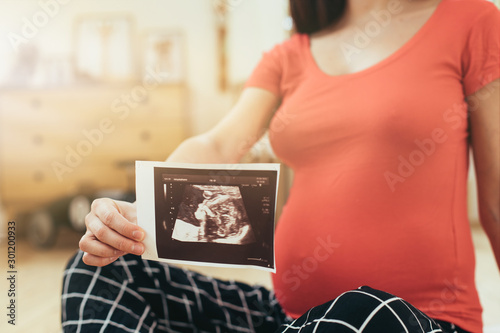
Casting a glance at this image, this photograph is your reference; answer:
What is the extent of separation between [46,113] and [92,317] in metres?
1.73

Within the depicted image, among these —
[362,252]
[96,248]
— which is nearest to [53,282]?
[96,248]

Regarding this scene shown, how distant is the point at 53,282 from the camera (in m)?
1.40

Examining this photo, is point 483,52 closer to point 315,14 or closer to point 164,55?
point 315,14

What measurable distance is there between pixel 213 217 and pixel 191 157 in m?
0.17

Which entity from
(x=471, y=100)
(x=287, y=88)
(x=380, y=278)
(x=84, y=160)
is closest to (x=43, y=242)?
(x=84, y=160)

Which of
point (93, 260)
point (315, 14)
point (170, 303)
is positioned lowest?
point (170, 303)

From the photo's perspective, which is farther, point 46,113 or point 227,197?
point 46,113

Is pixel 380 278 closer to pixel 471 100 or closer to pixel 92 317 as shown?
pixel 471 100

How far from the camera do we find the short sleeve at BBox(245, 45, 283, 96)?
69 centimetres

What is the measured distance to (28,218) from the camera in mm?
1874

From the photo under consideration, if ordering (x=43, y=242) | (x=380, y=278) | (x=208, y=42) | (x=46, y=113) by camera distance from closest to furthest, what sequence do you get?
(x=380, y=278)
(x=43, y=242)
(x=46, y=113)
(x=208, y=42)

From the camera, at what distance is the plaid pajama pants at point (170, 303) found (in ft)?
1.34

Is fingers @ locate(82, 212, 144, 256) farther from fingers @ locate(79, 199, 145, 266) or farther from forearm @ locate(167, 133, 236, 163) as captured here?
forearm @ locate(167, 133, 236, 163)

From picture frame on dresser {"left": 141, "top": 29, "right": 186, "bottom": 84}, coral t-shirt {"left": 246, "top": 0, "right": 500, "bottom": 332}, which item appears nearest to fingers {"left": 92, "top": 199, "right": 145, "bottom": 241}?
coral t-shirt {"left": 246, "top": 0, "right": 500, "bottom": 332}
